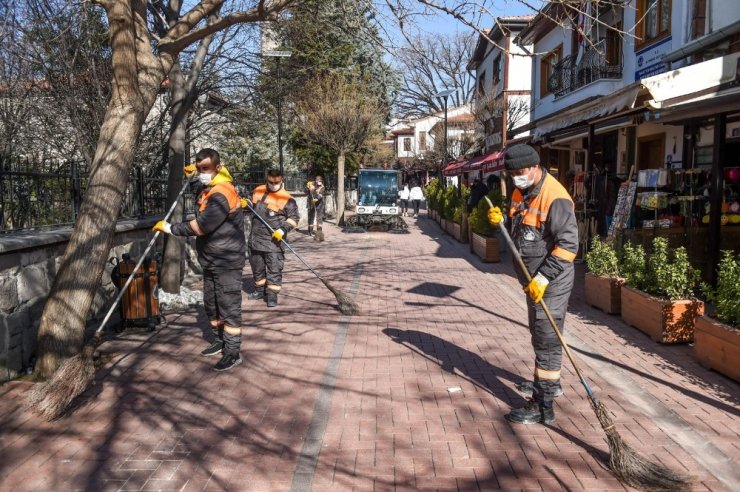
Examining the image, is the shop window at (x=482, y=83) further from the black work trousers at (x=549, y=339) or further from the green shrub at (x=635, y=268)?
the black work trousers at (x=549, y=339)

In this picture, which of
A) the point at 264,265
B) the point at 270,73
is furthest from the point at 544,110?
the point at 264,265

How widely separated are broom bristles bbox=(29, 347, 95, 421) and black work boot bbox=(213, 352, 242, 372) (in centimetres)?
121

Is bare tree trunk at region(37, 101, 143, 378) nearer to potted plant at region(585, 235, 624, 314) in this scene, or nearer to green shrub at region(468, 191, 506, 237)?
potted plant at region(585, 235, 624, 314)

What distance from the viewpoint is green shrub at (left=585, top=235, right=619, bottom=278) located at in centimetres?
782

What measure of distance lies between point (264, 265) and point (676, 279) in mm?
5126

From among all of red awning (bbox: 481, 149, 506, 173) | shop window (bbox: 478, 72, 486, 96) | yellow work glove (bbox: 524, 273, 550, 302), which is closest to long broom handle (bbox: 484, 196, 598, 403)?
yellow work glove (bbox: 524, 273, 550, 302)

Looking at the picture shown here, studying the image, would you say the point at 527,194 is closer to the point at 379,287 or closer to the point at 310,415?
the point at 310,415

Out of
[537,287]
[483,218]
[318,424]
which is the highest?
[537,287]

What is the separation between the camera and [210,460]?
12.6ft

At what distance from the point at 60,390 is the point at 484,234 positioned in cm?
1048

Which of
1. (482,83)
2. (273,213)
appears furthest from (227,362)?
(482,83)

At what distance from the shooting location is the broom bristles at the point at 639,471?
132 inches

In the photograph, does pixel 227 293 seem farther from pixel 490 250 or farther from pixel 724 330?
pixel 490 250

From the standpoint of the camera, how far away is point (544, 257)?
4430 millimetres
